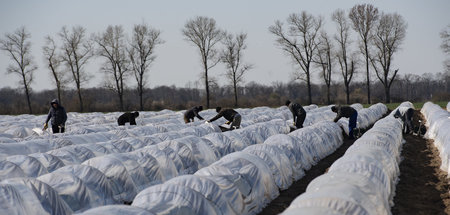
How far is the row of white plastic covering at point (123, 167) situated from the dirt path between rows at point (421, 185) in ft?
16.1

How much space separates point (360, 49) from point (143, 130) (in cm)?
4558

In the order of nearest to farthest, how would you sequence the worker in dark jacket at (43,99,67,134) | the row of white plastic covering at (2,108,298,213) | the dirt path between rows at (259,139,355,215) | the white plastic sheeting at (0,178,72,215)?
the white plastic sheeting at (0,178,72,215), the row of white plastic covering at (2,108,298,213), the dirt path between rows at (259,139,355,215), the worker in dark jacket at (43,99,67,134)

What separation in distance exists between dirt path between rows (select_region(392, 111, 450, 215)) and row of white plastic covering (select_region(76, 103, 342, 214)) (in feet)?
8.15

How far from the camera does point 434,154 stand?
45.7 ft

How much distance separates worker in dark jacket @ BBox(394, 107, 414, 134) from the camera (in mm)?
17844

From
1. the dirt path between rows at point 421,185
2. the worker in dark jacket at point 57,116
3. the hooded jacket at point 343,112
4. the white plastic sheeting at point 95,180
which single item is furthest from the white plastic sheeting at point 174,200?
the hooded jacket at point 343,112

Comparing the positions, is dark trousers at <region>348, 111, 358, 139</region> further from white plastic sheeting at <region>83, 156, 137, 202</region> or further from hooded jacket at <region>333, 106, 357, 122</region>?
white plastic sheeting at <region>83, 156, 137, 202</region>

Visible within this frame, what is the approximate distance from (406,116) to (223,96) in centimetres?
7238

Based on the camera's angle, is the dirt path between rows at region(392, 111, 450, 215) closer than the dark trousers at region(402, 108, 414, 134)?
Yes

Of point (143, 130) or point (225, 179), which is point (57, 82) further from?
point (225, 179)

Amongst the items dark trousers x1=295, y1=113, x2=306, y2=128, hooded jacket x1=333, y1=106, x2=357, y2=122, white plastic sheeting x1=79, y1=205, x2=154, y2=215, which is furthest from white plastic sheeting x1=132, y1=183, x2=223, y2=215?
dark trousers x1=295, y1=113, x2=306, y2=128

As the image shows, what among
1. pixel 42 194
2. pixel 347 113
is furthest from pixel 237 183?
pixel 347 113

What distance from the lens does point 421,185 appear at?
32.1 ft

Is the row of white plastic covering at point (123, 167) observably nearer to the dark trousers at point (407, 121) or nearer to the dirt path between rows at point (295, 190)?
the dirt path between rows at point (295, 190)
